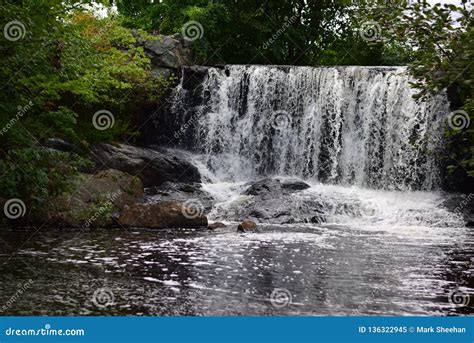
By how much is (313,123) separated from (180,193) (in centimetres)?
731

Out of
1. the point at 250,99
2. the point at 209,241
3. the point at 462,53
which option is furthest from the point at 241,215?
the point at 462,53

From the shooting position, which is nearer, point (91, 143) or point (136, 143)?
point (91, 143)

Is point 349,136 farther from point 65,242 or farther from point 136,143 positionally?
point 65,242

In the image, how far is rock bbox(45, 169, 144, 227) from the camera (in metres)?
15.5

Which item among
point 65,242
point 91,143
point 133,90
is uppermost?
point 133,90

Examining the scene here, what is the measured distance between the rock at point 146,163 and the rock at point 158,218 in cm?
428

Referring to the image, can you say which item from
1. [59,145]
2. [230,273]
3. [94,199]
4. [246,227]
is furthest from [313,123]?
[230,273]

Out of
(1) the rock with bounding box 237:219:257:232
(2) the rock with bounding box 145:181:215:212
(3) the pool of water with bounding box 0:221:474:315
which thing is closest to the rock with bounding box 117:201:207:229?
(3) the pool of water with bounding box 0:221:474:315

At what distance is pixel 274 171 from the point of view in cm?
2489

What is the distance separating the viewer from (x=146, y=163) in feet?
70.5

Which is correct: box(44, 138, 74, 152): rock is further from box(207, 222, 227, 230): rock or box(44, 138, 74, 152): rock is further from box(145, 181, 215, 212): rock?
box(207, 222, 227, 230): rock

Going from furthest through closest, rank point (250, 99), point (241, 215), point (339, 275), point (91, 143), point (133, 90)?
point (250, 99) < point (133, 90) < point (91, 143) < point (241, 215) < point (339, 275)

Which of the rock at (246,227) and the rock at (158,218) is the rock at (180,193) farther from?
the rock at (246,227)

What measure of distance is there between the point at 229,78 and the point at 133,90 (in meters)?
4.67
